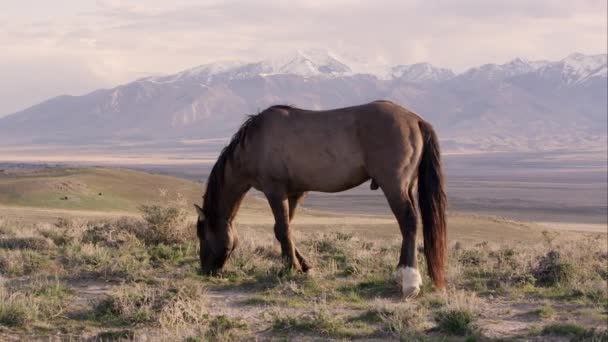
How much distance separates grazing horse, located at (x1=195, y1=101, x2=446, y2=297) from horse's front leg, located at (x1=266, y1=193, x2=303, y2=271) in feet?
0.04

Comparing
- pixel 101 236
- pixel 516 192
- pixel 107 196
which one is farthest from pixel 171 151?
pixel 101 236

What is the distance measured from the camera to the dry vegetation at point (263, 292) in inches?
291

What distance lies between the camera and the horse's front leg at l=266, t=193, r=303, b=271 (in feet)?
31.7

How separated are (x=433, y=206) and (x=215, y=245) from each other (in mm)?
2712

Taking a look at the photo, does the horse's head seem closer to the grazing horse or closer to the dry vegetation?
the grazing horse

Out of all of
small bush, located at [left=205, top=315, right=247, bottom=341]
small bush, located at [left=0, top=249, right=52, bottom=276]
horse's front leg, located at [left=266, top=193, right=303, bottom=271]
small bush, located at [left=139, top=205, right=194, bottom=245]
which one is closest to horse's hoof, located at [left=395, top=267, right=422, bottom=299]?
Result: horse's front leg, located at [left=266, top=193, right=303, bottom=271]

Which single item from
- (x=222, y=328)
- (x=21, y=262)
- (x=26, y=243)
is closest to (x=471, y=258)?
(x=222, y=328)

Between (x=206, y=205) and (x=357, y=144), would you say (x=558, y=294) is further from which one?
(x=206, y=205)

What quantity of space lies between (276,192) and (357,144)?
3.75 ft

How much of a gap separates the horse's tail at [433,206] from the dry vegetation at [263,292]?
14.4 inches

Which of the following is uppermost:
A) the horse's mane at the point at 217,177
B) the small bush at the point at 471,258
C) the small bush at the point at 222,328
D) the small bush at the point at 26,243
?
the horse's mane at the point at 217,177

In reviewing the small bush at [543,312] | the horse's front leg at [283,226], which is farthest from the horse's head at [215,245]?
the small bush at [543,312]

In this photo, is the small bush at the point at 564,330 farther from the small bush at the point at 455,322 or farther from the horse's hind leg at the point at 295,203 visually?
the horse's hind leg at the point at 295,203

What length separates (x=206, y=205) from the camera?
10227 mm
